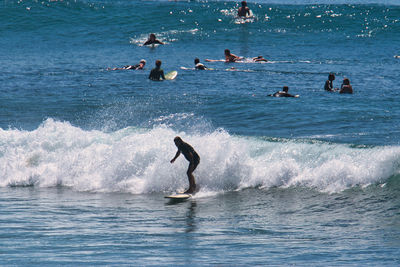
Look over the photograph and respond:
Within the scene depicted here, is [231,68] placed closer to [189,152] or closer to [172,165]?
[172,165]

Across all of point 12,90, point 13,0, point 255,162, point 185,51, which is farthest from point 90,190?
point 13,0

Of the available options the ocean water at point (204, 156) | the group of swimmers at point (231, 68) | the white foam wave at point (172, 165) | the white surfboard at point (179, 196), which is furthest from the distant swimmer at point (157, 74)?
the white surfboard at point (179, 196)

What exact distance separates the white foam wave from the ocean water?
0.12 feet

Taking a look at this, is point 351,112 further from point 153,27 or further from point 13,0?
point 13,0

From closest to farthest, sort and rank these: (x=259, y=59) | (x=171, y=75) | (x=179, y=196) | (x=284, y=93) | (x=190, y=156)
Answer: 1. (x=179, y=196)
2. (x=190, y=156)
3. (x=284, y=93)
4. (x=171, y=75)
5. (x=259, y=59)

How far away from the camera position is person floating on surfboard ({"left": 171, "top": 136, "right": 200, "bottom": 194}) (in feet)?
50.7

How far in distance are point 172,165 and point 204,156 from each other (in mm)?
844

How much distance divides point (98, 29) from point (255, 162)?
30256 mm

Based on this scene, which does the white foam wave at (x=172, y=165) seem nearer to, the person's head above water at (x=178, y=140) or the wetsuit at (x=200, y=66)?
the person's head above water at (x=178, y=140)

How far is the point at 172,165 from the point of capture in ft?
54.5

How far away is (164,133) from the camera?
59.6 ft

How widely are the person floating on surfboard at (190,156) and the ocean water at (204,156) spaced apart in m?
0.39

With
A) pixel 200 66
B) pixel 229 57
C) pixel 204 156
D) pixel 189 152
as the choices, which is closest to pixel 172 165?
pixel 204 156

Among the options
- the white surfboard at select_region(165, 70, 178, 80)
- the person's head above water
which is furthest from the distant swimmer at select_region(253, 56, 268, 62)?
the person's head above water
